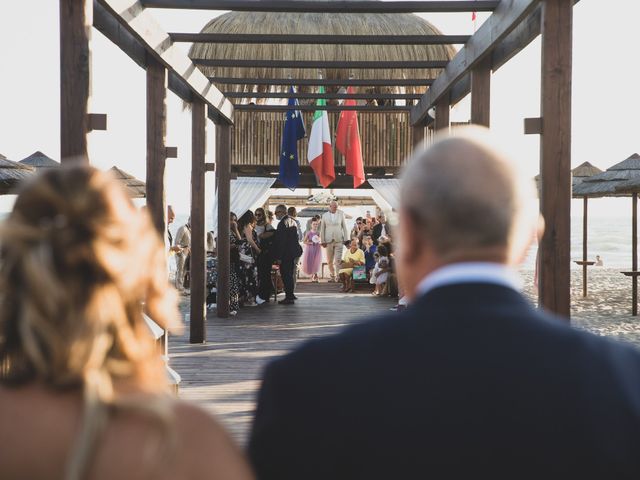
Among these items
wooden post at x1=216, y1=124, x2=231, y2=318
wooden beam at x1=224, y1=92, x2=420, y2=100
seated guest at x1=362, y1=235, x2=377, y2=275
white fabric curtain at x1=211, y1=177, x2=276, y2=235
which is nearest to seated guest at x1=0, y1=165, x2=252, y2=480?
wooden beam at x1=224, y1=92, x2=420, y2=100

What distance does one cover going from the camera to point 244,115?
18.3 meters

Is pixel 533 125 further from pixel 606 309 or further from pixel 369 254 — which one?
pixel 369 254

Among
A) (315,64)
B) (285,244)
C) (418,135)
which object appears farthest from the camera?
(285,244)

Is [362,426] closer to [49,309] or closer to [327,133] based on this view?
[49,309]

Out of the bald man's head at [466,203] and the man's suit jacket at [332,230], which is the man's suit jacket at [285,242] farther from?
the bald man's head at [466,203]

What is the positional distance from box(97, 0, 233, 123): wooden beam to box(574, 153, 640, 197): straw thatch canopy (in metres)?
10.3

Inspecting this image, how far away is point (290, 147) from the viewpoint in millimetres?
15539

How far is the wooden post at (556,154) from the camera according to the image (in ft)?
16.3

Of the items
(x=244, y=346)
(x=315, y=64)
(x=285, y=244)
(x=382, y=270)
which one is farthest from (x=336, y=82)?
(x=382, y=270)

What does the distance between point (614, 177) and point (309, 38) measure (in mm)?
11814

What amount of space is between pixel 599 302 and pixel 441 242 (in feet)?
55.5

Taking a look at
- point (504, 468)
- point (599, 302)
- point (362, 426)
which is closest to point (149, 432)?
point (362, 426)

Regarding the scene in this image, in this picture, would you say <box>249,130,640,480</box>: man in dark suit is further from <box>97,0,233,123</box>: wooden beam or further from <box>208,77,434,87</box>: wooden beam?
<box>208,77,434,87</box>: wooden beam

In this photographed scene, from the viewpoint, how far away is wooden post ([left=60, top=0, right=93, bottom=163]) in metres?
4.82
